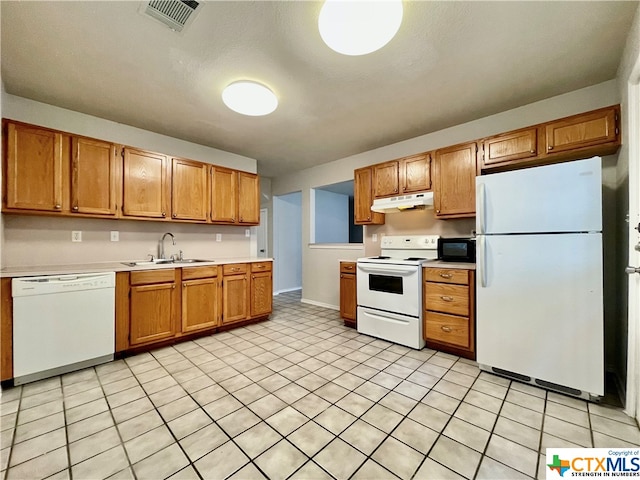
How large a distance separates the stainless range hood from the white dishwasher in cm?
301

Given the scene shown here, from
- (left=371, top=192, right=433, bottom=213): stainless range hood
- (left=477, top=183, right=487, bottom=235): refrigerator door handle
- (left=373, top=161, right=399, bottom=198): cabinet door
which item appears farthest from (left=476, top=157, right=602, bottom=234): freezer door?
(left=373, top=161, right=399, bottom=198): cabinet door

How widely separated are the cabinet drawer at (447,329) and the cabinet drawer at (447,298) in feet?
0.22

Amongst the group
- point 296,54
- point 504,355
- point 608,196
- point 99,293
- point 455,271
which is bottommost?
point 504,355

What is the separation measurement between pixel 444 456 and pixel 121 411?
204 centimetres

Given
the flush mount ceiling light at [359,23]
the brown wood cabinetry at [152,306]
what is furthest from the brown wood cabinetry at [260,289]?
the flush mount ceiling light at [359,23]

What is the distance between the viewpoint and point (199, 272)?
3.15 m

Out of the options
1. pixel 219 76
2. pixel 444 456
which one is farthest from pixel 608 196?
pixel 219 76

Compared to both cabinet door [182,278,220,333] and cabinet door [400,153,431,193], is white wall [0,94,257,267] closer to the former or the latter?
cabinet door [182,278,220,333]

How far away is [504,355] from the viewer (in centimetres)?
220

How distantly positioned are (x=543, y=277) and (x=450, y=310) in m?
0.84

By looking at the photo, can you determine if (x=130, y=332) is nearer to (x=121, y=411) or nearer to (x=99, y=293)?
(x=99, y=293)

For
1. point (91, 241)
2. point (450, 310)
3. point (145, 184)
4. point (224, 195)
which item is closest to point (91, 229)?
point (91, 241)

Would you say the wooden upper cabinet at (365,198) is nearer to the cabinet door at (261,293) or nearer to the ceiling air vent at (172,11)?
the cabinet door at (261,293)

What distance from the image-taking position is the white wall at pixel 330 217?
5.82 m
